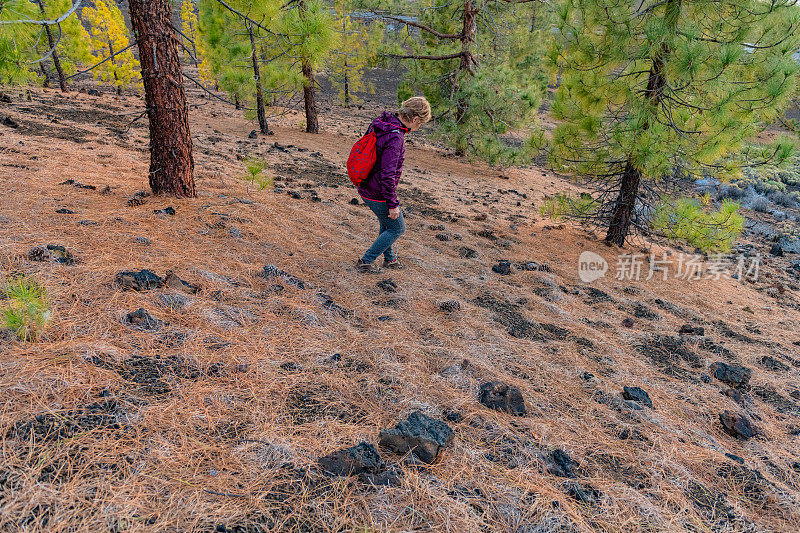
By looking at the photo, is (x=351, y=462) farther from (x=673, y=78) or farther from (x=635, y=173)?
(x=635, y=173)

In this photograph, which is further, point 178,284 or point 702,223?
point 702,223

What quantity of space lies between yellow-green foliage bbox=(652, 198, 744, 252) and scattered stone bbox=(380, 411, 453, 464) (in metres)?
5.59

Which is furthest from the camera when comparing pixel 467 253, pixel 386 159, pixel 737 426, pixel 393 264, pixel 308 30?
pixel 467 253

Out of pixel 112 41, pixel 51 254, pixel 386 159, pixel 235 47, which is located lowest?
pixel 51 254

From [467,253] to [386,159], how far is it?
216 centimetres

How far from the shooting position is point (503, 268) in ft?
16.2

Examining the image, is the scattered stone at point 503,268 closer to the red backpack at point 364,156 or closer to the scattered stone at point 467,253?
the scattered stone at point 467,253

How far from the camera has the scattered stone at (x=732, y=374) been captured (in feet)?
10.8

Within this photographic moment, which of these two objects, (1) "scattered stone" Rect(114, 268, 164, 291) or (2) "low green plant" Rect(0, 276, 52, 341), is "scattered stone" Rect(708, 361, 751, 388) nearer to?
(1) "scattered stone" Rect(114, 268, 164, 291)

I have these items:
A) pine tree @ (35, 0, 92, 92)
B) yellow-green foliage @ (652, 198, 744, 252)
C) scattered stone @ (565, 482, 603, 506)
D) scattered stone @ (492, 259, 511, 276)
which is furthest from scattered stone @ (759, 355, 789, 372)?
pine tree @ (35, 0, 92, 92)

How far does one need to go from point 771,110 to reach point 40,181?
27.1 ft

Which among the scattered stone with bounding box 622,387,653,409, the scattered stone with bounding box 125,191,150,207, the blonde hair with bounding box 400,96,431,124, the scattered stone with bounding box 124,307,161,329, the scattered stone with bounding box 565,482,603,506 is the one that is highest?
the blonde hair with bounding box 400,96,431,124

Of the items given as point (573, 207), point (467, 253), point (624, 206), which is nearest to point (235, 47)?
point (467, 253)

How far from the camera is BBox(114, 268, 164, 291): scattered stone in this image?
2.86m
